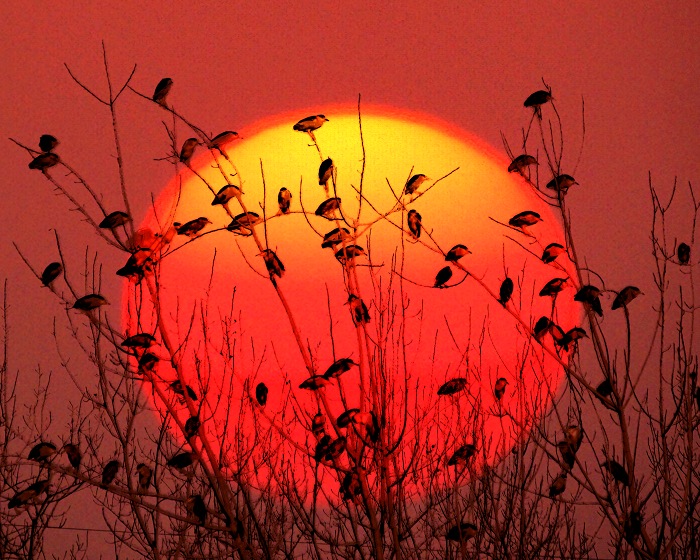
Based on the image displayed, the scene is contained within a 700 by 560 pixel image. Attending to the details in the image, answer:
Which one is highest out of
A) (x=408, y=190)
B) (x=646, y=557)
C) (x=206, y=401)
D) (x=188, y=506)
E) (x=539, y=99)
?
(x=539, y=99)

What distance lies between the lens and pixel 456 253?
5.86 m

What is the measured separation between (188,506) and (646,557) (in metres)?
2.78

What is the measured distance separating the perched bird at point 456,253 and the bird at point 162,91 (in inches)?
78.8

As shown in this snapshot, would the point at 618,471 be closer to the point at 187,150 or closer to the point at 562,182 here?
the point at 562,182

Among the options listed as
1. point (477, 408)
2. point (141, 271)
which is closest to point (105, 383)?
point (141, 271)

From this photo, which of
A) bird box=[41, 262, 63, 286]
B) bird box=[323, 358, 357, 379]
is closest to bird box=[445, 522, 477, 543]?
bird box=[323, 358, 357, 379]

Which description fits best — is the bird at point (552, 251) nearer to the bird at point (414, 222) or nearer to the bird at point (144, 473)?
the bird at point (414, 222)

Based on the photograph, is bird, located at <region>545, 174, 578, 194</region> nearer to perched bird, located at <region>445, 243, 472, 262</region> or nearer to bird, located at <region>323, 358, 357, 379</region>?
perched bird, located at <region>445, 243, 472, 262</region>

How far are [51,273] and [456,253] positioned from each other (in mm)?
2515

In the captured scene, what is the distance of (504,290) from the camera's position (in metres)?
5.84

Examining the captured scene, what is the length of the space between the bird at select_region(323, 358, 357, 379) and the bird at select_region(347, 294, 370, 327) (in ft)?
0.79

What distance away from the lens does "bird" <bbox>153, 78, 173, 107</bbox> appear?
5.57 m

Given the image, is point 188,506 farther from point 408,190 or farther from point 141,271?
point 408,190

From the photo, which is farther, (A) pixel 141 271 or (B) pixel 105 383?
(B) pixel 105 383
